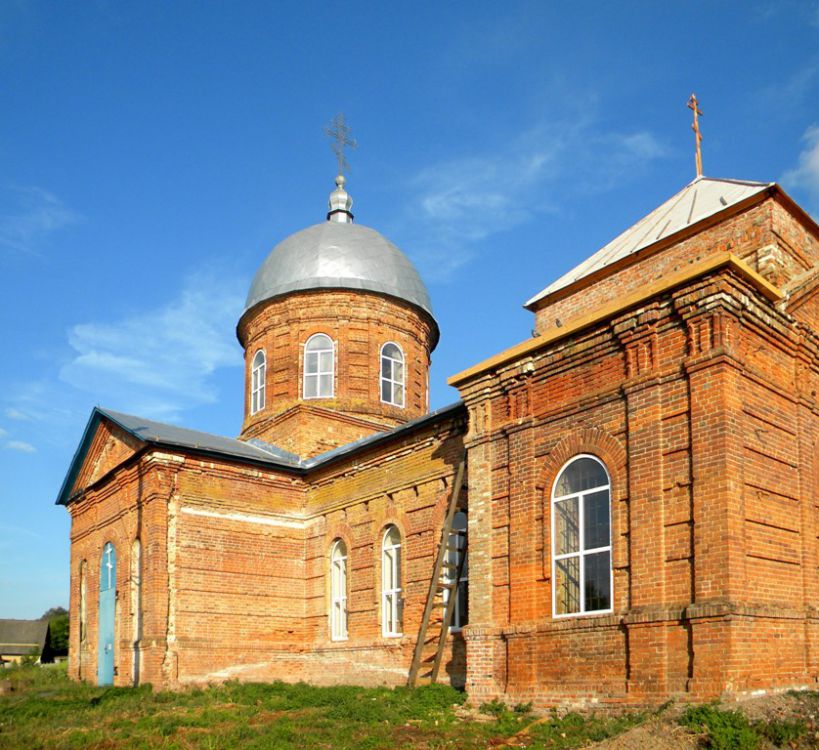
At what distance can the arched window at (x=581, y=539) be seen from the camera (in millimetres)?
11758

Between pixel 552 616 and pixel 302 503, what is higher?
pixel 302 503

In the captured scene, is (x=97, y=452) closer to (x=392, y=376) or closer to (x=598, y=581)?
(x=392, y=376)

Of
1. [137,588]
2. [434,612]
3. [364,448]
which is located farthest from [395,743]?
[137,588]

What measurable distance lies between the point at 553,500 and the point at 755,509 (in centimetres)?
276

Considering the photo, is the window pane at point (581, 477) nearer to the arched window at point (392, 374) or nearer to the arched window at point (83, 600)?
the arched window at point (392, 374)

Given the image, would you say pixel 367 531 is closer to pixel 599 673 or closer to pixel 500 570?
pixel 500 570

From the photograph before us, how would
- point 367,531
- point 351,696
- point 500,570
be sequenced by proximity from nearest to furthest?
point 500,570 < point 351,696 < point 367,531

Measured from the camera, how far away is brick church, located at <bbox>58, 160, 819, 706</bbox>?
10.6m

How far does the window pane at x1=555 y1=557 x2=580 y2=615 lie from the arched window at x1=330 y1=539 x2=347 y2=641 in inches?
269

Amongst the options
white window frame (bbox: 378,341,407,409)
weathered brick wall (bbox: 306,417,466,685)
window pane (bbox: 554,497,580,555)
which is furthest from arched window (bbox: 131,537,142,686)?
window pane (bbox: 554,497,580,555)

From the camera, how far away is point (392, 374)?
76.0 feet

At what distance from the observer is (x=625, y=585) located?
36.7 feet

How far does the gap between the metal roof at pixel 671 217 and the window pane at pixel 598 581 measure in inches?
221

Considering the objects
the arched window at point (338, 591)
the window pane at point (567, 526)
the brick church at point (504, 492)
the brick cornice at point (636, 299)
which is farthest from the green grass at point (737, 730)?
the arched window at point (338, 591)
